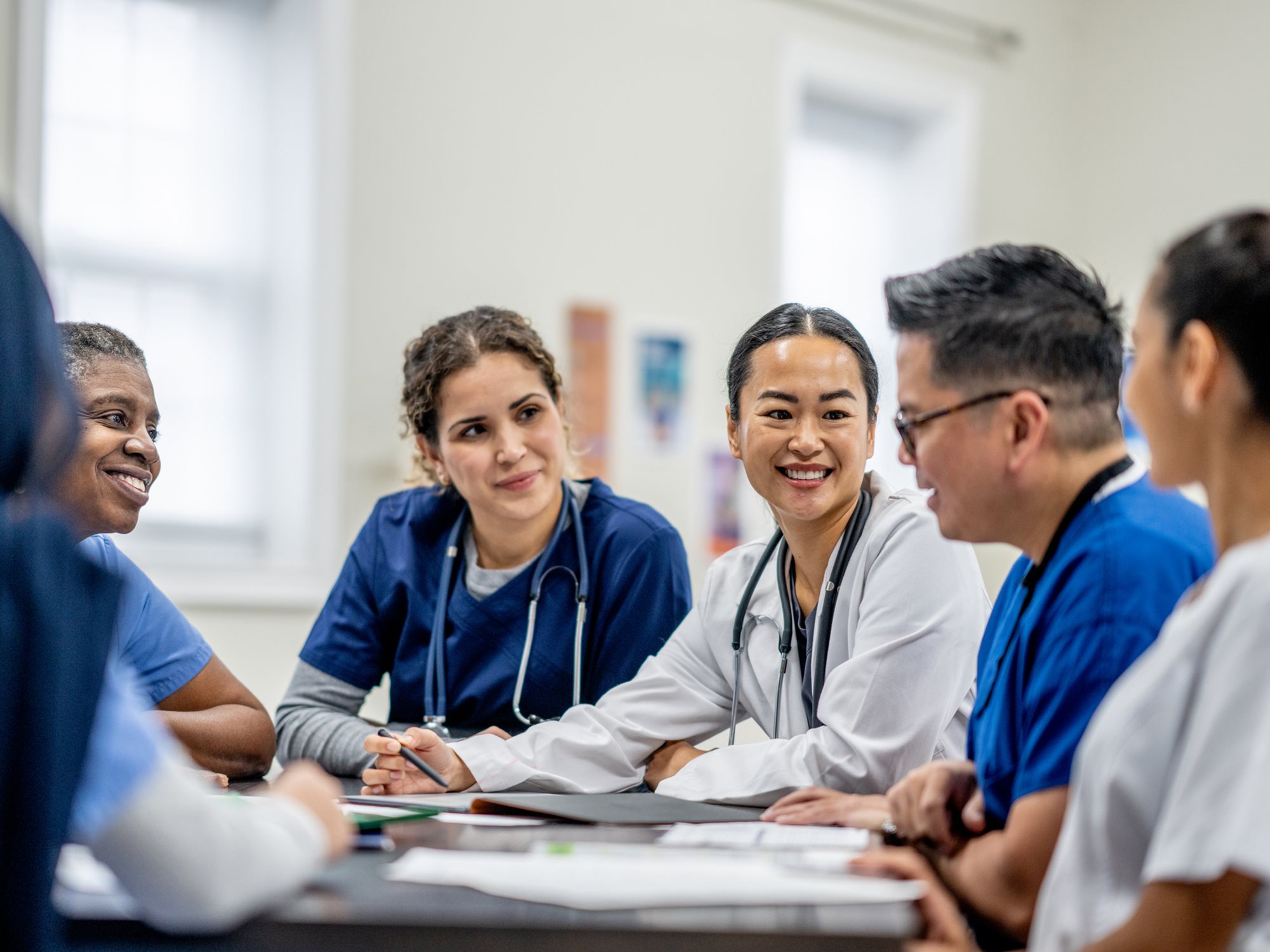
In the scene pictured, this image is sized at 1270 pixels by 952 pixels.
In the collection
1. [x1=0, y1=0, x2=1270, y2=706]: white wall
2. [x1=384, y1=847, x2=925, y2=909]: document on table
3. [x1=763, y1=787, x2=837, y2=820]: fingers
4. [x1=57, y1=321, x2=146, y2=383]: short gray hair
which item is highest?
[x1=0, y1=0, x2=1270, y2=706]: white wall

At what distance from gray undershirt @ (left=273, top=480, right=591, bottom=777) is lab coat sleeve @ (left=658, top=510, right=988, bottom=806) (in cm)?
58

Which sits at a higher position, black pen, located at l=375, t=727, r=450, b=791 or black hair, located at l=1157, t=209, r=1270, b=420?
black hair, located at l=1157, t=209, r=1270, b=420

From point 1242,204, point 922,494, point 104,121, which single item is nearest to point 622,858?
point 922,494

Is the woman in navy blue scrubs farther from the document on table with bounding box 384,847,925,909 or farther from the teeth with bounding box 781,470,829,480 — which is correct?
the document on table with bounding box 384,847,925,909

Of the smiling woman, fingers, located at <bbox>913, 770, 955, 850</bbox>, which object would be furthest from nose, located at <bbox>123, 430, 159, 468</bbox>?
fingers, located at <bbox>913, 770, 955, 850</bbox>

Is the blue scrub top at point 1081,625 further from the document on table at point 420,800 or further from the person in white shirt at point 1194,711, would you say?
the document on table at point 420,800

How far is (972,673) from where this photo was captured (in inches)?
67.4

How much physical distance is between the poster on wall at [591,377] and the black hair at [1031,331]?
2.71 meters

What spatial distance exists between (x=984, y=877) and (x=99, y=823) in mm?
797

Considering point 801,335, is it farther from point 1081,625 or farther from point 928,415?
point 1081,625

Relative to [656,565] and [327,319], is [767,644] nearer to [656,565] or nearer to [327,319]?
[656,565]

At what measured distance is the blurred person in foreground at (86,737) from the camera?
833 mm

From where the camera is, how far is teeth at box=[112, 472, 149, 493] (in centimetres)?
192

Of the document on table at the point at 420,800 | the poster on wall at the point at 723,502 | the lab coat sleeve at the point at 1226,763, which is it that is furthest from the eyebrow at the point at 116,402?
the poster on wall at the point at 723,502
